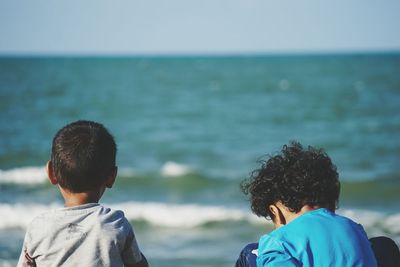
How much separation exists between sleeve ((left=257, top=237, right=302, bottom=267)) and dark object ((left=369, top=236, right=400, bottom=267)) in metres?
0.48

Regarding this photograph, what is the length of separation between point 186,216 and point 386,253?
7149 mm

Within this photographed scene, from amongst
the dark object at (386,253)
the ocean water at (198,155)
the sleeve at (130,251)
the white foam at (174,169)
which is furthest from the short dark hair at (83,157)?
the white foam at (174,169)

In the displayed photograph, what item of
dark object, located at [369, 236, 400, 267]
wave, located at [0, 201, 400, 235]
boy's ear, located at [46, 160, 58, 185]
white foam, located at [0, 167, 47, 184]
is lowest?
dark object, located at [369, 236, 400, 267]

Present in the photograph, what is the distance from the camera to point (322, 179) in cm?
249

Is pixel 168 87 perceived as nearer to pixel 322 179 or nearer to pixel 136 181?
pixel 136 181

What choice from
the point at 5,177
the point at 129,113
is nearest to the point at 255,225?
the point at 5,177

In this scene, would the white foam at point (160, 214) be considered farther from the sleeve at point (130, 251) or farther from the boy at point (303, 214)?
the sleeve at point (130, 251)

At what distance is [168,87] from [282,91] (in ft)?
28.1

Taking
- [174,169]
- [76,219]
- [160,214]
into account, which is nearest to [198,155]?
[174,169]

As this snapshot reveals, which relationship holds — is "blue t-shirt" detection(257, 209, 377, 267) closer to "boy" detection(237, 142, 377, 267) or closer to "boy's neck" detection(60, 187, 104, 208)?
"boy" detection(237, 142, 377, 267)

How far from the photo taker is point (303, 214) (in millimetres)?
2434

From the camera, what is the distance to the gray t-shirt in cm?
233

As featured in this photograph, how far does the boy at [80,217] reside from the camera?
231cm

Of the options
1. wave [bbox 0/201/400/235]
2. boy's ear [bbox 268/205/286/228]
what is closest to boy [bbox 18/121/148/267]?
boy's ear [bbox 268/205/286/228]
